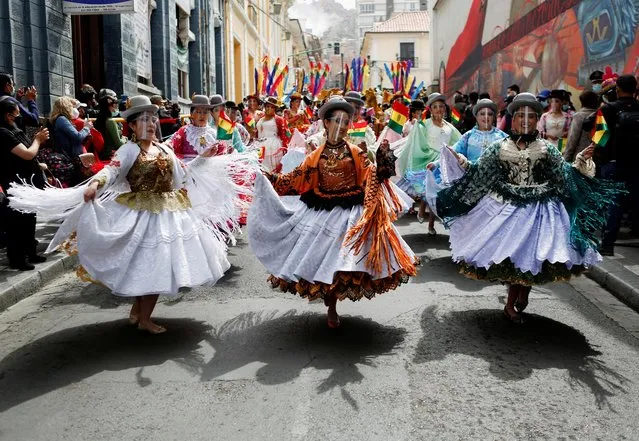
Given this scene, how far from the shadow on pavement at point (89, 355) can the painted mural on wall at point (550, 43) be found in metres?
9.18

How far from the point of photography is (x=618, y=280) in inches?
280

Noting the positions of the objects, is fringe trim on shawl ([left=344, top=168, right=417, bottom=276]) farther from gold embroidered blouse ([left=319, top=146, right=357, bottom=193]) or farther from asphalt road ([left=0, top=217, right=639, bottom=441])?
asphalt road ([left=0, top=217, right=639, bottom=441])

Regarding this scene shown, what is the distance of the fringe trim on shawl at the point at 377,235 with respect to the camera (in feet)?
17.3

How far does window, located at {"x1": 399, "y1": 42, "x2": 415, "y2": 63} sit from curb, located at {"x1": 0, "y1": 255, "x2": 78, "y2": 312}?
59590mm

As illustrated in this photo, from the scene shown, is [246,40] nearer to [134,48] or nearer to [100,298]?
[134,48]

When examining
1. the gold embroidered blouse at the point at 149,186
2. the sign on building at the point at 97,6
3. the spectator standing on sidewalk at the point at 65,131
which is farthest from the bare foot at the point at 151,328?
the sign on building at the point at 97,6

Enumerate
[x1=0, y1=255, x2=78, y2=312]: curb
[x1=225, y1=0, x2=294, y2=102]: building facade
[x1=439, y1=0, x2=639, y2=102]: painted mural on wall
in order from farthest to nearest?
[x1=225, y1=0, x2=294, y2=102]: building facade < [x1=439, y1=0, x2=639, y2=102]: painted mural on wall < [x1=0, y1=255, x2=78, y2=312]: curb

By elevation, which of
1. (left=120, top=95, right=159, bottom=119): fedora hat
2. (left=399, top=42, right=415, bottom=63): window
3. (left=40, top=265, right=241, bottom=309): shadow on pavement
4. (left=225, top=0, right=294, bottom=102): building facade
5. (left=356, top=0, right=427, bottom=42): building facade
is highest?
(left=356, top=0, right=427, bottom=42): building facade

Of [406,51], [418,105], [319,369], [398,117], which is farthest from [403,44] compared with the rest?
[319,369]

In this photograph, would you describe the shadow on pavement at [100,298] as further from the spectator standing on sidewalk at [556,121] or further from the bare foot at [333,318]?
the spectator standing on sidewalk at [556,121]

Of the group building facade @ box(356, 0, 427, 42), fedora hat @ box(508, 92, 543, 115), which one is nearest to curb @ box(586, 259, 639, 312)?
fedora hat @ box(508, 92, 543, 115)

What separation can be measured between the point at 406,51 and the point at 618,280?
200ft

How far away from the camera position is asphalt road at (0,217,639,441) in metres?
3.87

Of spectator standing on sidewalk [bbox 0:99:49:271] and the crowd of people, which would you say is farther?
spectator standing on sidewalk [bbox 0:99:49:271]
